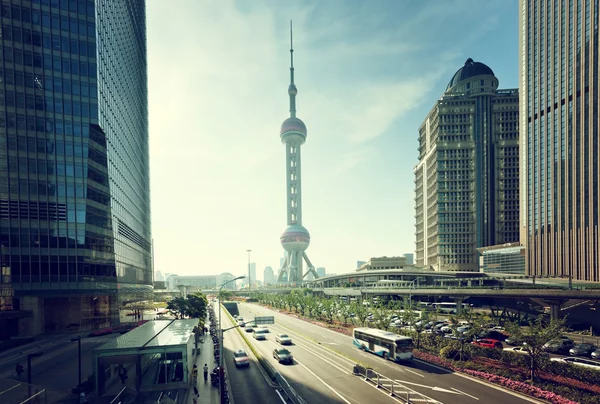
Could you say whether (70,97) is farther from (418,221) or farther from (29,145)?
(418,221)

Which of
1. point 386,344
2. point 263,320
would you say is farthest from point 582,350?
point 263,320

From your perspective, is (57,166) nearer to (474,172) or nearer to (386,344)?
(386,344)

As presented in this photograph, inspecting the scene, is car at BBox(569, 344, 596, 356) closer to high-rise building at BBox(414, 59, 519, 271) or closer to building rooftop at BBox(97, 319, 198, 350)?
building rooftop at BBox(97, 319, 198, 350)

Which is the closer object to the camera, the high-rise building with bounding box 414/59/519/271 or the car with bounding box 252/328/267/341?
the car with bounding box 252/328/267/341

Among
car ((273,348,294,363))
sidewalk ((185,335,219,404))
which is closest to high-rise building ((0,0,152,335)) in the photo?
sidewalk ((185,335,219,404))

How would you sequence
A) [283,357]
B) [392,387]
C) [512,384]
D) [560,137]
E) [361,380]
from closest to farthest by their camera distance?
[392,387], [512,384], [361,380], [283,357], [560,137]

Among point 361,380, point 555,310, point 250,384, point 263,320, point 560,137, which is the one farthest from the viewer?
point 560,137

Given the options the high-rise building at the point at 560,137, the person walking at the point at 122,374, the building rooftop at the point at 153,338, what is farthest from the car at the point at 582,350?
the person walking at the point at 122,374
